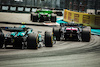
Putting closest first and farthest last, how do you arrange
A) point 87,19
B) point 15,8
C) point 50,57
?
point 50,57, point 87,19, point 15,8

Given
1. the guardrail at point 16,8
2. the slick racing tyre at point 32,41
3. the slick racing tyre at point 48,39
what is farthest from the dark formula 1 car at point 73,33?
the guardrail at point 16,8

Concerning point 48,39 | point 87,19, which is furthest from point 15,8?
point 48,39

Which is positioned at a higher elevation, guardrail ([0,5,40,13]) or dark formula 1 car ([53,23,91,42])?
guardrail ([0,5,40,13])

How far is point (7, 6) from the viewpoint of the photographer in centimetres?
3969

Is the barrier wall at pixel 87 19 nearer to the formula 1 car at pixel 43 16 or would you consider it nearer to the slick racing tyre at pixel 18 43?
the formula 1 car at pixel 43 16

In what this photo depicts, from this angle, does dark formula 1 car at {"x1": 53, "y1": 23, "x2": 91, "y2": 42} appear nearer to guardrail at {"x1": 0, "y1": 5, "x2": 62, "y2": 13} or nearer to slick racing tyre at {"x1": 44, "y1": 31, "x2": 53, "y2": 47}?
slick racing tyre at {"x1": 44, "y1": 31, "x2": 53, "y2": 47}

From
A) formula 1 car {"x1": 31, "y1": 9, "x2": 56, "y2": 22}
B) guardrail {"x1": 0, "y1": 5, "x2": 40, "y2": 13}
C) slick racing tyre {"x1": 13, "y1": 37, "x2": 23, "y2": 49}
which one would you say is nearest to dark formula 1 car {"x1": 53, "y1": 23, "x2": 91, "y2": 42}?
slick racing tyre {"x1": 13, "y1": 37, "x2": 23, "y2": 49}

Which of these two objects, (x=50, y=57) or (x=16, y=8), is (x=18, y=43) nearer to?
(x=50, y=57)

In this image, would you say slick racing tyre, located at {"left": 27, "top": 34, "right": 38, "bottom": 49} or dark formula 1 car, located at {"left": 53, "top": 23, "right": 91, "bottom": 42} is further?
dark formula 1 car, located at {"left": 53, "top": 23, "right": 91, "bottom": 42}

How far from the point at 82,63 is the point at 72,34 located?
5.14 metres

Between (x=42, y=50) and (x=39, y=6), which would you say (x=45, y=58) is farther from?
(x=39, y=6)

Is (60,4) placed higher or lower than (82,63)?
higher

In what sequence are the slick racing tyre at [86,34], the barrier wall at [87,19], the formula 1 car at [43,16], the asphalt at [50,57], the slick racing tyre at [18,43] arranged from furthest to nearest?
the formula 1 car at [43,16] → the barrier wall at [87,19] → the slick racing tyre at [86,34] → the slick racing tyre at [18,43] → the asphalt at [50,57]

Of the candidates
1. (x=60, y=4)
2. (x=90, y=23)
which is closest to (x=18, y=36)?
(x=90, y=23)
